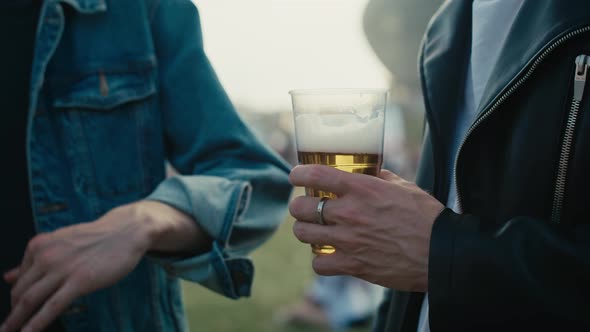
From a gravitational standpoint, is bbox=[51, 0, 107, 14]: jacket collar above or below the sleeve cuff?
above

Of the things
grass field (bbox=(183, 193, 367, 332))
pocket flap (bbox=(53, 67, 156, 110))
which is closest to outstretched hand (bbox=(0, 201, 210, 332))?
pocket flap (bbox=(53, 67, 156, 110))

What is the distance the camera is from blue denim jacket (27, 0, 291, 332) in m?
1.50

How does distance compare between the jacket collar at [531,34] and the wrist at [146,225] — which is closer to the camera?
the jacket collar at [531,34]

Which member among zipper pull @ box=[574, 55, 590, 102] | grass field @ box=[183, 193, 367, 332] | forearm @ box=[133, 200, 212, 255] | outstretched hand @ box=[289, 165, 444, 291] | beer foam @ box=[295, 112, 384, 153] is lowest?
grass field @ box=[183, 193, 367, 332]

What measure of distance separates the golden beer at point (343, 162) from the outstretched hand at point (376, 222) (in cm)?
6

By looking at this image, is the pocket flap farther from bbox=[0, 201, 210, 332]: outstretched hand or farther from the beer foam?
the beer foam

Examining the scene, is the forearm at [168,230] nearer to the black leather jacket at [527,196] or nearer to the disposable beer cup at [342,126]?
the disposable beer cup at [342,126]

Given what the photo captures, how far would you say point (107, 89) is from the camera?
1567mm

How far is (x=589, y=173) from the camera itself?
100 centimetres

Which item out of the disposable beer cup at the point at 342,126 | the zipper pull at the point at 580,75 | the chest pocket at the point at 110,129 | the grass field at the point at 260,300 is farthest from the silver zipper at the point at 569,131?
the grass field at the point at 260,300

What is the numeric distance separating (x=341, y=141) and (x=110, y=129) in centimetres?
79

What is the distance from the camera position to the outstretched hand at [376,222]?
1.06m

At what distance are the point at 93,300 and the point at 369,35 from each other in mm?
18197

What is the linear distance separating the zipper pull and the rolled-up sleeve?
0.85 meters
